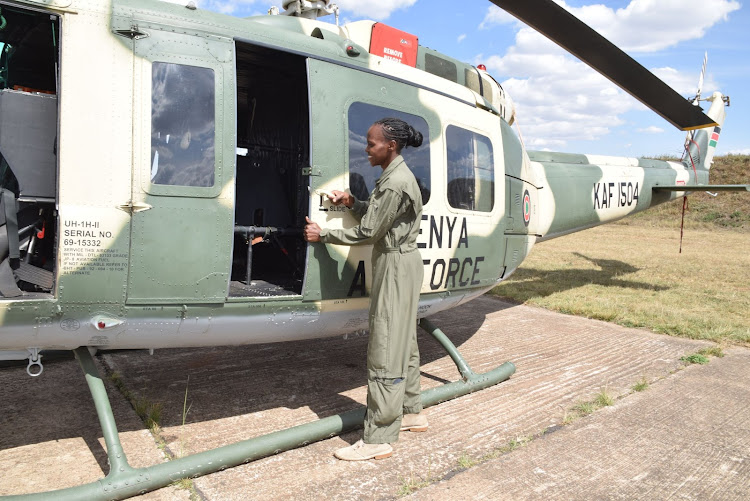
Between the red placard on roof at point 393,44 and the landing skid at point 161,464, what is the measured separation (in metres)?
2.52

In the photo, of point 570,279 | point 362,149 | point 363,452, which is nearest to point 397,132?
point 362,149

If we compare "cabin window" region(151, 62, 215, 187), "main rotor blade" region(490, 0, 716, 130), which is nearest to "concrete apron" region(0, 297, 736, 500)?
"cabin window" region(151, 62, 215, 187)

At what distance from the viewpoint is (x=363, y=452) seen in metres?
3.12

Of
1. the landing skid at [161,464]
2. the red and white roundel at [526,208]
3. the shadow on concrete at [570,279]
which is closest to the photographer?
the landing skid at [161,464]

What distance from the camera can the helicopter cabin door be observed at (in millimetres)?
2713

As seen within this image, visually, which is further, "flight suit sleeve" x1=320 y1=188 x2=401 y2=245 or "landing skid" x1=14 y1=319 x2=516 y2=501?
"flight suit sleeve" x1=320 y1=188 x2=401 y2=245

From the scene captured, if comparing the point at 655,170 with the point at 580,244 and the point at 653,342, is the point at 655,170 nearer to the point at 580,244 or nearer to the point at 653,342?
the point at 653,342

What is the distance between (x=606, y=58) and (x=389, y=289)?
2798 millimetres

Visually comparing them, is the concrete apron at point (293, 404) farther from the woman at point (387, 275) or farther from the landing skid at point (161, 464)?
the woman at point (387, 275)

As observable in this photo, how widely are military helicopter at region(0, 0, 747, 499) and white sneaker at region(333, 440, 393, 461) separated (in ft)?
0.71

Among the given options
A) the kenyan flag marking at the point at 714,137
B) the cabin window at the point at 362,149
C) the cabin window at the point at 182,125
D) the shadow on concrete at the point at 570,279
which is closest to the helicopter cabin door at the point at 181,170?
the cabin window at the point at 182,125

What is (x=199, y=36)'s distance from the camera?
9.48ft

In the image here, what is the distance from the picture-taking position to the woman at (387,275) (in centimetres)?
312

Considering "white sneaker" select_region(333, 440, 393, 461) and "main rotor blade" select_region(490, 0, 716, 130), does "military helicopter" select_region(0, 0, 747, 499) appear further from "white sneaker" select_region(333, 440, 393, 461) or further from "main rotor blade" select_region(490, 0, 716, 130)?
"white sneaker" select_region(333, 440, 393, 461)
